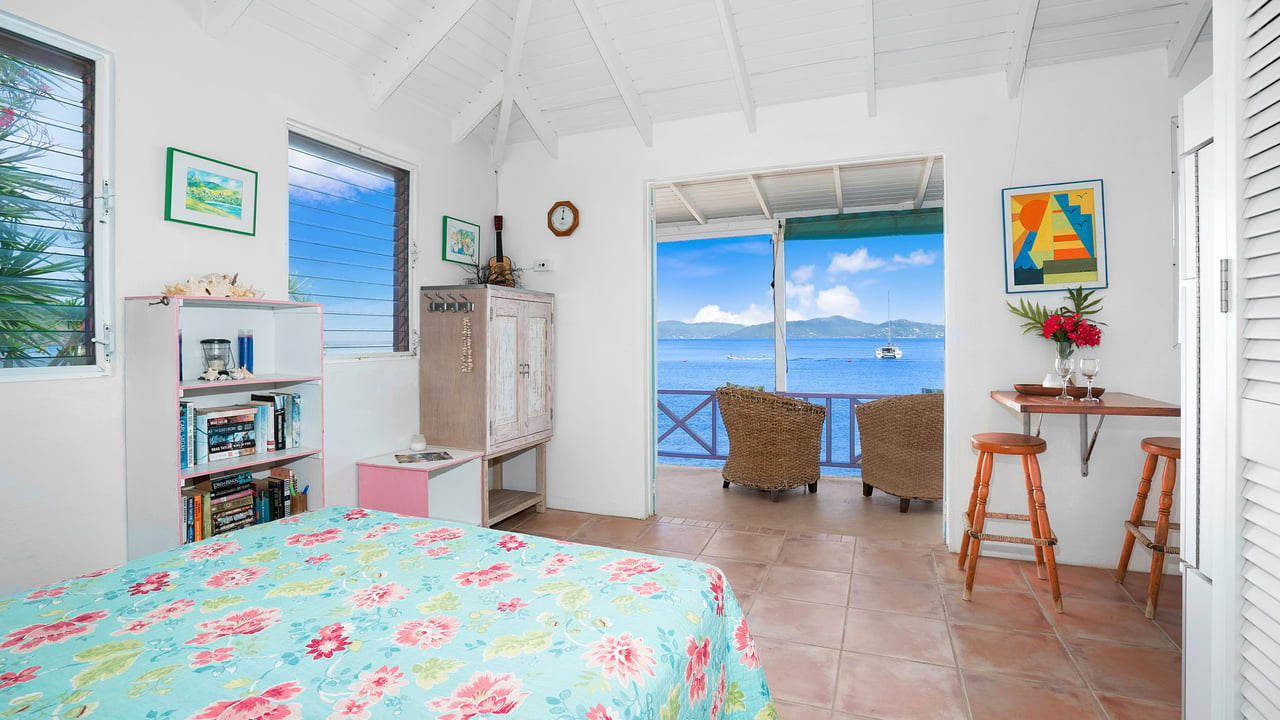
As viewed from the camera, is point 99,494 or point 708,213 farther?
point 708,213

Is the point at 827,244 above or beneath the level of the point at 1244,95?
above

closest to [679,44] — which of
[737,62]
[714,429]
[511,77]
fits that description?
[737,62]

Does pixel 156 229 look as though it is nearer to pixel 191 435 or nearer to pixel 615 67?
pixel 191 435

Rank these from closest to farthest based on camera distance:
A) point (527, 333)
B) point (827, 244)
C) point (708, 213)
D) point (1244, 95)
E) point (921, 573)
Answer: point (1244, 95) → point (921, 573) → point (527, 333) → point (708, 213) → point (827, 244)

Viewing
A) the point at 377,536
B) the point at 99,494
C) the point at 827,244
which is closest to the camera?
the point at 377,536

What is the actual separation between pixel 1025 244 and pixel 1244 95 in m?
2.34

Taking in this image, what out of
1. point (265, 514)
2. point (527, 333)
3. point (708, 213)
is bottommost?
point (265, 514)

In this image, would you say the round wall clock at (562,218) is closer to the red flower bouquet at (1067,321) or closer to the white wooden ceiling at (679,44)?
the white wooden ceiling at (679,44)

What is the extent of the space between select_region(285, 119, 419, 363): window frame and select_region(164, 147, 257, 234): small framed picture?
0.50 metres

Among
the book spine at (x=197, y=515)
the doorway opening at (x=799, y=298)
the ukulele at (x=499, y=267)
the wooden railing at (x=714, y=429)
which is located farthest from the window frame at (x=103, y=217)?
the wooden railing at (x=714, y=429)

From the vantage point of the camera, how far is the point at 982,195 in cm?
338

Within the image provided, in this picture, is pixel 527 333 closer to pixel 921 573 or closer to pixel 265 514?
pixel 265 514

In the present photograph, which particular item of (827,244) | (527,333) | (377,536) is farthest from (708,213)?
(827,244)

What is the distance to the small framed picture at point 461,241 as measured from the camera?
13.0 ft
